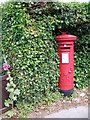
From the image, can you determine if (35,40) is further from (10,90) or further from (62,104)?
(62,104)

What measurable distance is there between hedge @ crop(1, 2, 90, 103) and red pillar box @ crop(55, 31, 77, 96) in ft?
0.43

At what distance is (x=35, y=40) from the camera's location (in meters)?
4.50

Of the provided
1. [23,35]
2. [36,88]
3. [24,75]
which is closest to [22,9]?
[23,35]

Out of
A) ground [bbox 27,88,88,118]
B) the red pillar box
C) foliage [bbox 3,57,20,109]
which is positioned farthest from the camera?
the red pillar box

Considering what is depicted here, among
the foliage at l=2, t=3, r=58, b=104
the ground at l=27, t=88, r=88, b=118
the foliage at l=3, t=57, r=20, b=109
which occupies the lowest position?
the ground at l=27, t=88, r=88, b=118

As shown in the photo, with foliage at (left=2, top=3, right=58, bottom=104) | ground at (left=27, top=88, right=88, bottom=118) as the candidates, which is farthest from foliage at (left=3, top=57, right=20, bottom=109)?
ground at (left=27, top=88, right=88, bottom=118)

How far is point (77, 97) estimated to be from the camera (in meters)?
5.27

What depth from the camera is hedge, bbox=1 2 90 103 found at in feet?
14.3

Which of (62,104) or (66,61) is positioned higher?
(66,61)

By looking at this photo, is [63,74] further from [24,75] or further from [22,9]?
[22,9]

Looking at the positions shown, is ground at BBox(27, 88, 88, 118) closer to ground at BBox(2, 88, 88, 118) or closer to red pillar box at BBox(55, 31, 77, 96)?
ground at BBox(2, 88, 88, 118)

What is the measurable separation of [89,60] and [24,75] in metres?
2.18

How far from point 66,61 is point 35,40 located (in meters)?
0.93

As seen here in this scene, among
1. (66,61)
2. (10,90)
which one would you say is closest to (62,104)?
(66,61)
